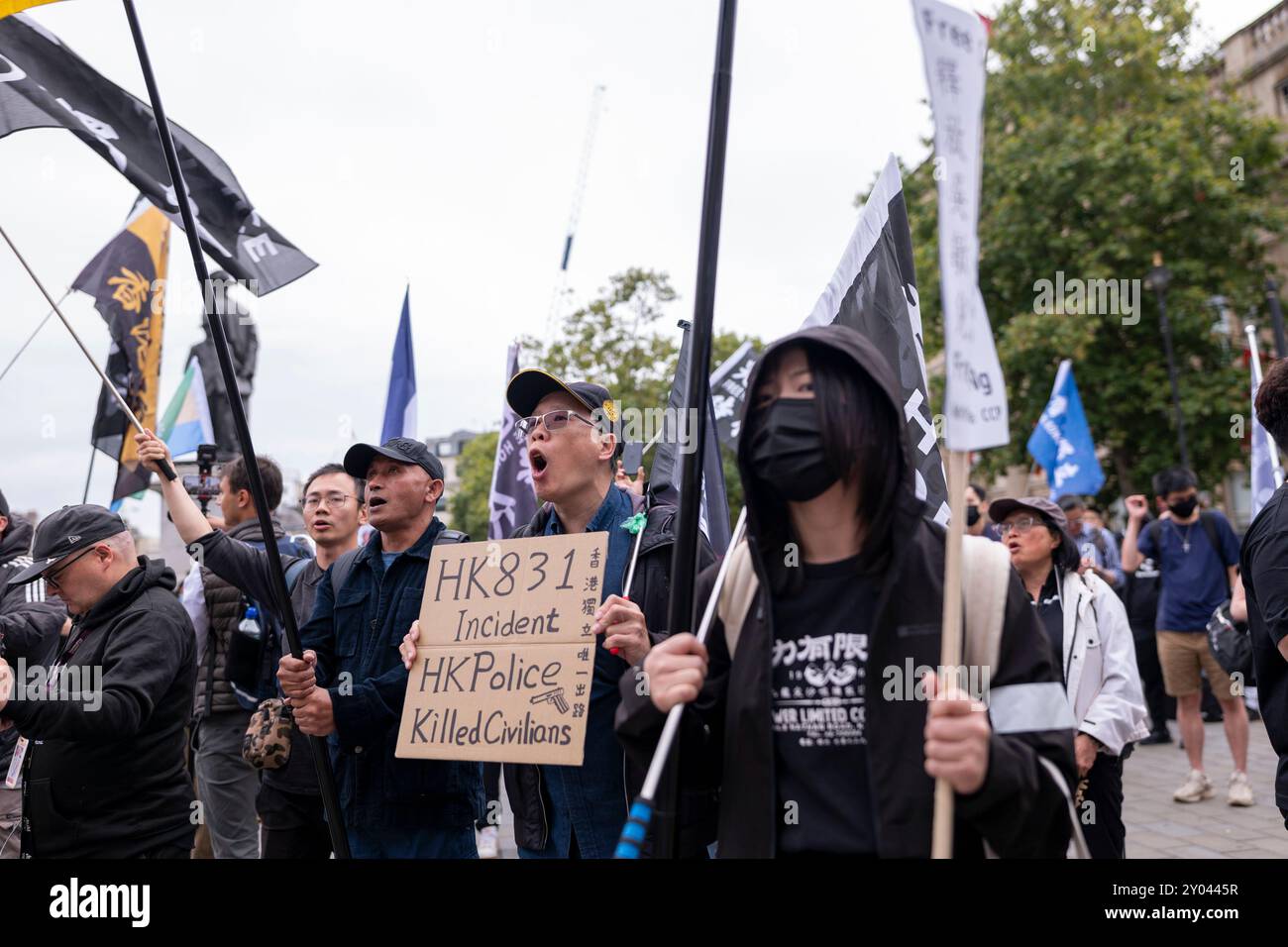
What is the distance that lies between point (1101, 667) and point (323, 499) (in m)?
3.41

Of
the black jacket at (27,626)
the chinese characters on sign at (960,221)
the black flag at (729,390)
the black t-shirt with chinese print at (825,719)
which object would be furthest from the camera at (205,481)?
the chinese characters on sign at (960,221)

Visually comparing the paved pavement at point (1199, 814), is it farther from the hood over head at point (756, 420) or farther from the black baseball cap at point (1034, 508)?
the hood over head at point (756, 420)

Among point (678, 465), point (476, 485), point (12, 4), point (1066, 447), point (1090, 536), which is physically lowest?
point (678, 465)

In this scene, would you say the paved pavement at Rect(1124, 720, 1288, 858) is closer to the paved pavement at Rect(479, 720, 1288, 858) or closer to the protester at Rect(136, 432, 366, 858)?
the paved pavement at Rect(479, 720, 1288, 858)

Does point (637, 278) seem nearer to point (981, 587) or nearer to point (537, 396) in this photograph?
point (537, 396)

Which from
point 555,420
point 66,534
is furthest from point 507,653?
point 66,534

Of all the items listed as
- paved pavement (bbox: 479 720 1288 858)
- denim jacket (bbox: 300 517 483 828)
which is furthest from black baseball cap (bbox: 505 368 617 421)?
paved pavement (bbox: 479 720 1288 858)

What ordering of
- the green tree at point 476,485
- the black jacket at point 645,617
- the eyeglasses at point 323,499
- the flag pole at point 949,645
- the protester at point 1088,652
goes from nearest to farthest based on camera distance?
the flag pole at point 949,645
the black jacket at point 645,617
the protester at point 1088,652
the eyeglasses at point 323,499
the green tree at point 476,485

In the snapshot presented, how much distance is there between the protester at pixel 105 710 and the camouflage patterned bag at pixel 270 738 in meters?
0.23

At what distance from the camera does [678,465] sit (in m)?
4.37

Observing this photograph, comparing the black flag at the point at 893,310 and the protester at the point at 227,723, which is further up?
the black flag at the point at 893,310

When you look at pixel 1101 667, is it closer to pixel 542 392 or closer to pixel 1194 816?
pixel 542 392

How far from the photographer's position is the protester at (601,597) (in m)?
3.09

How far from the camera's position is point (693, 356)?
2051 millimetres
